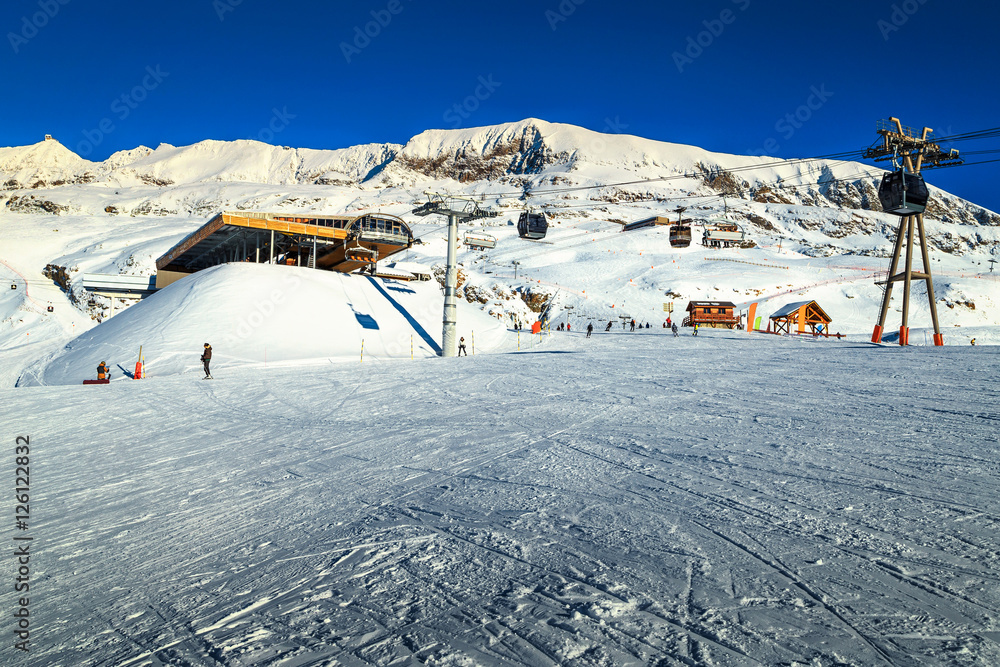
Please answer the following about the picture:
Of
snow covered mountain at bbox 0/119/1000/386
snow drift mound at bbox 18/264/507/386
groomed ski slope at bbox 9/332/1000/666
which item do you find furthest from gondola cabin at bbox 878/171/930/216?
snow drift mound at bbox 18/264/507/386

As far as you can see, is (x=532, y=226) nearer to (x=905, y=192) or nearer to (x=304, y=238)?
(x=304, y=238)

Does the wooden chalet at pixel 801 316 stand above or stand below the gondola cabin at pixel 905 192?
below

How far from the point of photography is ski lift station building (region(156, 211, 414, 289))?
3344 cm

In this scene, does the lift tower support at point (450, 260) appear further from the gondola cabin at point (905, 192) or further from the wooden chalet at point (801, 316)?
the wooden chalet at point (801, 316)

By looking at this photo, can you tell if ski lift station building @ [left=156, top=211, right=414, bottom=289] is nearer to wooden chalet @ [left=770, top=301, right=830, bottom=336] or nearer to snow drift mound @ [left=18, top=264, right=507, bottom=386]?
snow drift mound @ [left=18, top=264, right=507, bottom=386]

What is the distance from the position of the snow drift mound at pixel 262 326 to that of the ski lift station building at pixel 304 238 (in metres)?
3.13

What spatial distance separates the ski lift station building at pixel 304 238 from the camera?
110 feet

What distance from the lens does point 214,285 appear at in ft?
92.0

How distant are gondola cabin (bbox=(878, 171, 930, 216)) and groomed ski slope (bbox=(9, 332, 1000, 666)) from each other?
19.1m

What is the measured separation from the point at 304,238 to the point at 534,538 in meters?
35.1

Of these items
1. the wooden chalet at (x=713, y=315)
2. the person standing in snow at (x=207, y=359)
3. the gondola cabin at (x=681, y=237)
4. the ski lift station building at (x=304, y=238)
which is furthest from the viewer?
the gondola cabin at (x=681, y=237)

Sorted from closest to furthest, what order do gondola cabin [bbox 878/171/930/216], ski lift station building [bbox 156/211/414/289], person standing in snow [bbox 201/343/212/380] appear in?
person standing in snow [bbox 201/343/212/380] < gondola cabin [bbox 878/171/930/216] < ski lift station building [bbox 156/211/414/289]

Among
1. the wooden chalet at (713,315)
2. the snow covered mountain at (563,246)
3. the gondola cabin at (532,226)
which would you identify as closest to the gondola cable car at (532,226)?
the gondola cabin at (532,226)

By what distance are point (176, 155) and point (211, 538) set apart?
23765 centimetres
